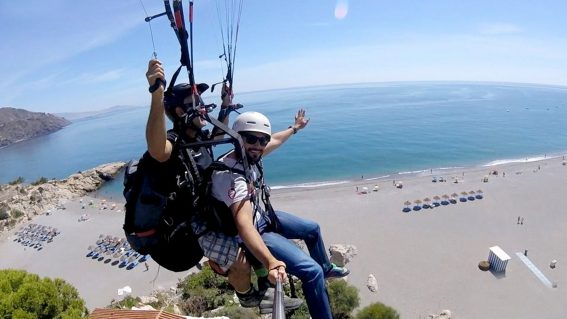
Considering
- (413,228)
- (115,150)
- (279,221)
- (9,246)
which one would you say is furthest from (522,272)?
(115,150)

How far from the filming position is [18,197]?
45.8 meters

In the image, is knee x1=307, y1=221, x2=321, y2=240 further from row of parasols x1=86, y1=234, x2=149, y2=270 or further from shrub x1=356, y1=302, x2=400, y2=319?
row of parasols x1=86, y1=234, x2=149, y2=270

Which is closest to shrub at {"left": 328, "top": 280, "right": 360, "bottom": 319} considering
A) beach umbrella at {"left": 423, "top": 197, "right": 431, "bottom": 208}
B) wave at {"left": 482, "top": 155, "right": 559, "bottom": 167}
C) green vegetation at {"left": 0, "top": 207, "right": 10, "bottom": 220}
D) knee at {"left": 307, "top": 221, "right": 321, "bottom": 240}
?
knee at {"left": 307, "top": 221, "right": 321, "bottom": 240}

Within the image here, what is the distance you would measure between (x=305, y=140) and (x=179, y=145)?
79.6 metres

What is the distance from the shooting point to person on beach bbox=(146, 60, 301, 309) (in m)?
2.65

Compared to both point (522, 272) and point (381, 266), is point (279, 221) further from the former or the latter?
point (522, 272)

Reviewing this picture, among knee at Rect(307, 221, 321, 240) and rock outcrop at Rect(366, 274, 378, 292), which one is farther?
rock outcrop at Rect(366, 274, 378, 292)

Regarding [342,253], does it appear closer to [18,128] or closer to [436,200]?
[436,200]

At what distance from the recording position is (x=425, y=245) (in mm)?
26047

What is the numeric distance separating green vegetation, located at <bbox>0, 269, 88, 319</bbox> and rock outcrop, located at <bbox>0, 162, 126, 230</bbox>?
33.2 metres

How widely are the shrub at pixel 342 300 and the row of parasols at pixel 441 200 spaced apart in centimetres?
1659

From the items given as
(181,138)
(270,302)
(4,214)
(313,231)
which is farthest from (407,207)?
(4,214)

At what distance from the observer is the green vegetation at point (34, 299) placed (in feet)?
36.8

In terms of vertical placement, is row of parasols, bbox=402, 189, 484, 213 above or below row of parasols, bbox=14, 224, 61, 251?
above
